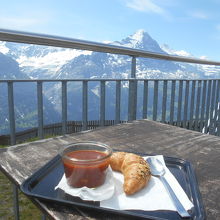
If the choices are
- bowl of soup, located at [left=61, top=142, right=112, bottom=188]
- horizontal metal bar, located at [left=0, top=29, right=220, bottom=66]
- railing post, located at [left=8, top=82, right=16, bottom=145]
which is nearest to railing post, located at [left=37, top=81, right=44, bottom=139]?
railing post, located at [left=8, top=82, right=16, bottom=145]

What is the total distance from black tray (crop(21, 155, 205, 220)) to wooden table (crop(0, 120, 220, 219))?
2 cm

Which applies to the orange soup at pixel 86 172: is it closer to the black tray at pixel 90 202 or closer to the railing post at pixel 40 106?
the black tray at pixel 90 202

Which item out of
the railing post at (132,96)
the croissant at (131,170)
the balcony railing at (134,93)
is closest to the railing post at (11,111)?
the balcony railing at (134,93)

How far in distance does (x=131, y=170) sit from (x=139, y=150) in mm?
329

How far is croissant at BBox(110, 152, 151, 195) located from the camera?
60cm

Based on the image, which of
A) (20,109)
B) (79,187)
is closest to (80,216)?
(79,187)

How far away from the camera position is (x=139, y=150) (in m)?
0.96

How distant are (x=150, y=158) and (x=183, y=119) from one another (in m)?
2.89

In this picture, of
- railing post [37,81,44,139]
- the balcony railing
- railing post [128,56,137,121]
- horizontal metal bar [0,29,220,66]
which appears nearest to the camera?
horizontal metal bar [0,29,220,66]

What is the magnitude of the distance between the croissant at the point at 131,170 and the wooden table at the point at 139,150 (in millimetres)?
99

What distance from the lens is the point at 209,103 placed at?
12.6ft

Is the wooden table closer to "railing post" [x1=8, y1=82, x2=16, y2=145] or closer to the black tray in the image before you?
the black tray

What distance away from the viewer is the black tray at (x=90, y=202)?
1.74 ft

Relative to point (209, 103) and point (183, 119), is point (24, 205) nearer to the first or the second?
point (183, 119)
